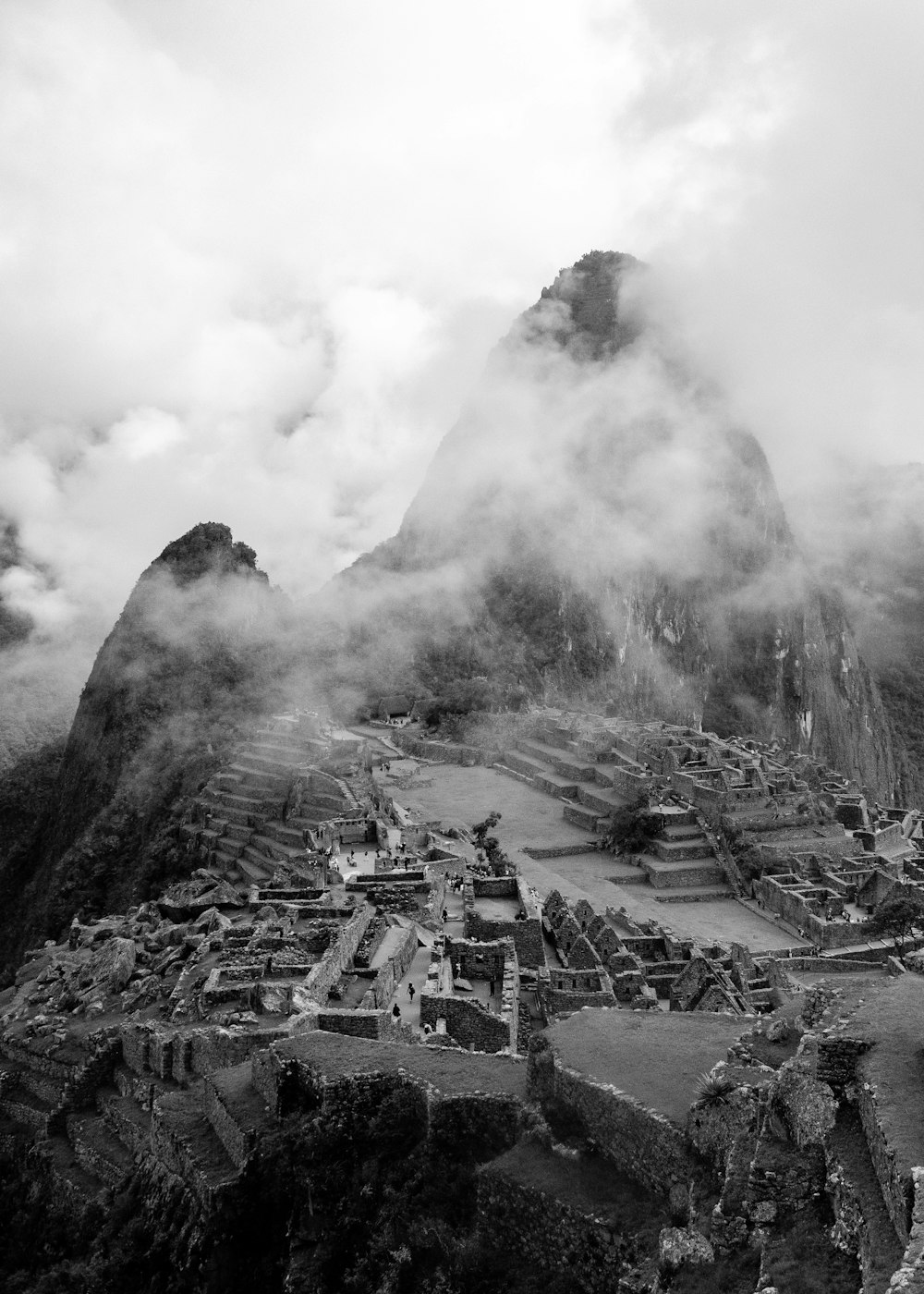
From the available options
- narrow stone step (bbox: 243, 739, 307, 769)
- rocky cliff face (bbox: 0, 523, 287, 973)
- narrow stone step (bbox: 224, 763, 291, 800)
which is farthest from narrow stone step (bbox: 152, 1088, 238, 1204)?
narrow stone step (bbox: 243, 739, 307, 769)

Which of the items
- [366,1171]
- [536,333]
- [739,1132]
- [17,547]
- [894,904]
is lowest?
[894,904]

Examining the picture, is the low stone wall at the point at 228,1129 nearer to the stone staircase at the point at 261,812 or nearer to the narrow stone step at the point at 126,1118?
the narrow stone step at the point at 126,1118

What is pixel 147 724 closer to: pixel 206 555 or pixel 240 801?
pixel 206 555

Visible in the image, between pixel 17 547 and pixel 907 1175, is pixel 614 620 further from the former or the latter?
pixel 907 1175

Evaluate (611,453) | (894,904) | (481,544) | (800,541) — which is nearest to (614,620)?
(481,544)

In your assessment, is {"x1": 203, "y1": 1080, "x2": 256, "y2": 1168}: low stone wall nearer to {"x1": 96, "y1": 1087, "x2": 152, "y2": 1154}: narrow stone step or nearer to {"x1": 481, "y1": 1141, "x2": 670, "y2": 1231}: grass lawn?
{"x1": 96, "y1": 1087, "x2": 152, "y2": 1154}: narrow stone step

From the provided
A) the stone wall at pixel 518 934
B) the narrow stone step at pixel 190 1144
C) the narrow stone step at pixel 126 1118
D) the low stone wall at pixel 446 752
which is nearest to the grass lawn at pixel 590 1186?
the narrow stone step at pixel 190 1144
